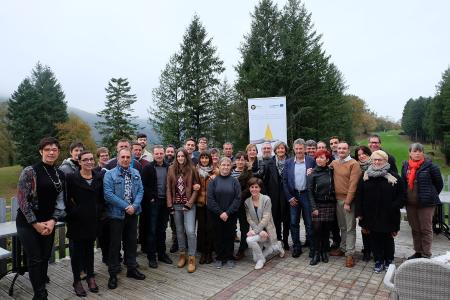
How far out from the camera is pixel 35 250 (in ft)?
12.9

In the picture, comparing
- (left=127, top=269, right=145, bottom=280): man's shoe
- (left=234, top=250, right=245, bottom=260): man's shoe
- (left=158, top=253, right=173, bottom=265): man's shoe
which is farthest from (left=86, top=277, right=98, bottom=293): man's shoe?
(left=234, top=250, right=245, bottom=260): man's shoe

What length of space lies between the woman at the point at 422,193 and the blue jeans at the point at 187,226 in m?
3.61

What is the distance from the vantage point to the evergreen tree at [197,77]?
2617 centimetres

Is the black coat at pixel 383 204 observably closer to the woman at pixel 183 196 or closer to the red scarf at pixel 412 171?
the red scarf at pixel 412 171

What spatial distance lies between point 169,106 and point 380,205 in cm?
2341

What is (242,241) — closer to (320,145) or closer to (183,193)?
(183,193)

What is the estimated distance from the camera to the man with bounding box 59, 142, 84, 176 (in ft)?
16.5

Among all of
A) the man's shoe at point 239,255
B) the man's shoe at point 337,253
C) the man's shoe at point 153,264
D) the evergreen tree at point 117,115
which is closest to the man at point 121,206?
the man's shoe at point 153,264

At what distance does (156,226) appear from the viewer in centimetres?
570

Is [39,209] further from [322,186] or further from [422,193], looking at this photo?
[422,193]

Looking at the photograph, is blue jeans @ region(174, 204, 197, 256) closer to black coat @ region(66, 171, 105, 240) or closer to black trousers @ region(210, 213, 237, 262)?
black trousers @ region(210, 213, 237, 262)

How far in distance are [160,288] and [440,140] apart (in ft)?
152

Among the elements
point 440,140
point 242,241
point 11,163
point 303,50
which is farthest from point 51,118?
point 440,140

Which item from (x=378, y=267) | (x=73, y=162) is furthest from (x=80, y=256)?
(x=378, y=267)
